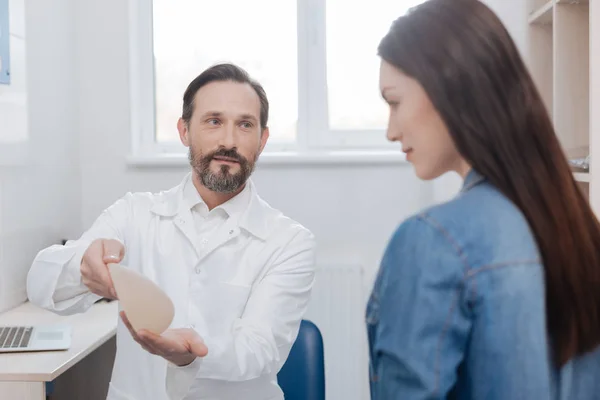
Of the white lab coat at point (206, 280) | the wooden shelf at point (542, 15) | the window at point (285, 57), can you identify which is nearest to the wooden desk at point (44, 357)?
the white lab coat at point (206, 280)

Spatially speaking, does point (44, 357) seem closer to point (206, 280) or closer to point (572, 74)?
point (206, 280)

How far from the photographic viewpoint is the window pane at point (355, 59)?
8.80 ft

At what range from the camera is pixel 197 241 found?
1592 mm

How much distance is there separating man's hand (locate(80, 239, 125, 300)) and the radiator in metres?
1.29

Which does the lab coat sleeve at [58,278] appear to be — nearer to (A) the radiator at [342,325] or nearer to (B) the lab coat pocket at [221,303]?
(B) the lab coat pocket at [221,303]

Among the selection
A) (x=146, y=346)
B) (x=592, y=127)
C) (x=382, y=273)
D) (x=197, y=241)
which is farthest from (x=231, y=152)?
(x=382, y=273)

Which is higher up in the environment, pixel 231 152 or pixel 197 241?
pixel 231 152

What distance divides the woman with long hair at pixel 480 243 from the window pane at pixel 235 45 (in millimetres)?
1997

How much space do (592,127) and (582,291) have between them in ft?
3.15

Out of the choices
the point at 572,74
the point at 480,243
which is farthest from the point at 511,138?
the point at 572,74

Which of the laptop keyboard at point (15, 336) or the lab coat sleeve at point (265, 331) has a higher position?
the lab coat sleeve at point (265, 331)

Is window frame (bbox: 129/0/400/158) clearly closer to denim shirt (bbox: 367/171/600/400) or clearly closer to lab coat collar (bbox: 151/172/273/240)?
lab coat collar (bbox: 151/172/273/240)

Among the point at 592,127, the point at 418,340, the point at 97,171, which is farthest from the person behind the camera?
the point at 97,171

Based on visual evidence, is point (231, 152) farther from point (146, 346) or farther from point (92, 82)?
point (92, 82)
